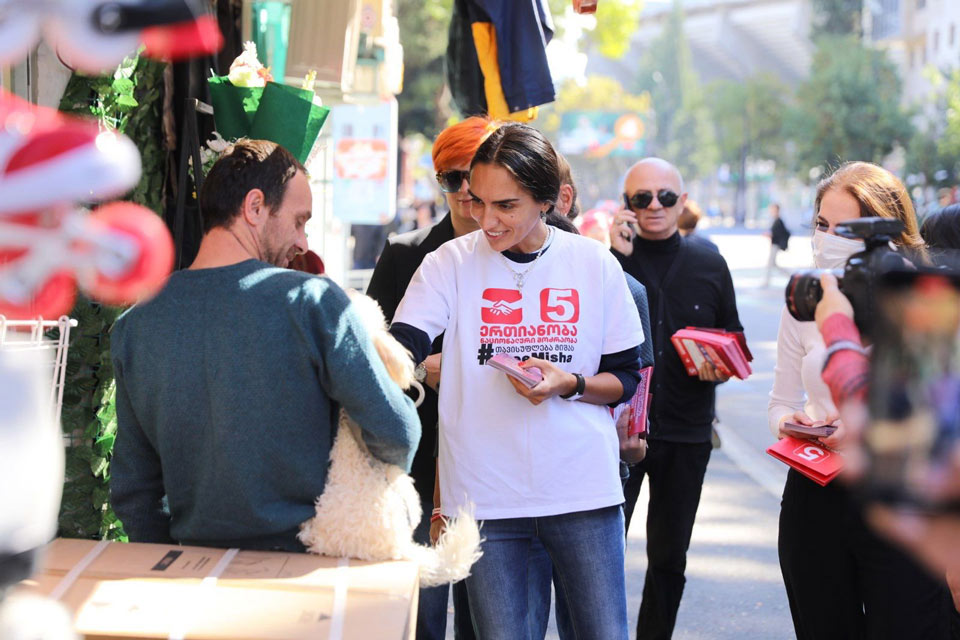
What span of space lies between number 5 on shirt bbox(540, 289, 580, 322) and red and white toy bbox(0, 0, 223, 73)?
6.39ft

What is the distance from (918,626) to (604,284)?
131 cm

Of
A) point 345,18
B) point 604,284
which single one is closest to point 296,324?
point 604,284

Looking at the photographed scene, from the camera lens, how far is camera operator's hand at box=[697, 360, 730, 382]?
454cm

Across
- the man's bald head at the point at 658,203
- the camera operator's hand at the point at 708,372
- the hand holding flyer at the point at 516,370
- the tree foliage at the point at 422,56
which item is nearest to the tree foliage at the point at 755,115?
the tree foliage at the point at 422,56

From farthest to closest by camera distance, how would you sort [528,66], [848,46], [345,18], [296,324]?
[848,46]
[345,18]
[528,66]
[296,324]

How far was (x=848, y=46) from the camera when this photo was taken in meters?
47.9

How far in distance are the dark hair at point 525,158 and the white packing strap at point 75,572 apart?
4.75 feet

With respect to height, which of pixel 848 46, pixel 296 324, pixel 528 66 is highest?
pixel 848 46

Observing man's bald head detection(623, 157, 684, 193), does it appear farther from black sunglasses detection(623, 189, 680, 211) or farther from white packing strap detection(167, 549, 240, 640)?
white packing strap detection(167, 549, 240, 640)

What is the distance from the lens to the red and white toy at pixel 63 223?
4.07ft

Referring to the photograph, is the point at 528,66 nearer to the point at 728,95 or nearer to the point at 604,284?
the point at 604,284

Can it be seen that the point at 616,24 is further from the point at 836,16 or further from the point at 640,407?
the point at 836,16

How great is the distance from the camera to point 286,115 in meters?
3.49

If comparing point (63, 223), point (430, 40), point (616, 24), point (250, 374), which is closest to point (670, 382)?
point (250, 374)
